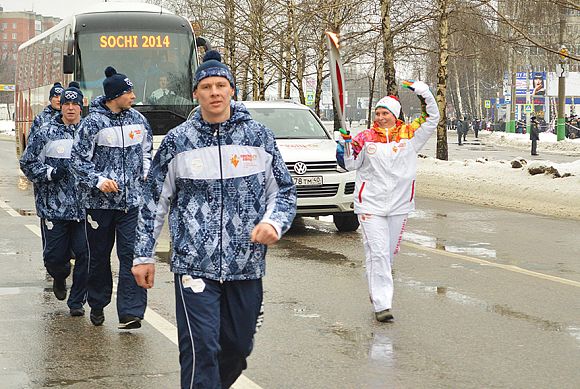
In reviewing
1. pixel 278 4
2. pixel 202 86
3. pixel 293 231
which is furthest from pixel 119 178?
pixel 278 4

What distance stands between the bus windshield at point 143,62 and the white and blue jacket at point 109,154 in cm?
1285

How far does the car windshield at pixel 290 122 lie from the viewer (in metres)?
15.8

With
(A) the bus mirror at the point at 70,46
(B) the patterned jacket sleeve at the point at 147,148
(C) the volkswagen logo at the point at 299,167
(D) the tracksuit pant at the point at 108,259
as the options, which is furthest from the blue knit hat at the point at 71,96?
(A) the bus mirror at the point at 70,46

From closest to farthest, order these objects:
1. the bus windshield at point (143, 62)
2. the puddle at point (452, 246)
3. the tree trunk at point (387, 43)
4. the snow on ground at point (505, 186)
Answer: the puddle at point (452, 246)
the snow on ground at point (505, 186)
the bus windshield at point (143, 62)
the tree trunk at point (387, 43)

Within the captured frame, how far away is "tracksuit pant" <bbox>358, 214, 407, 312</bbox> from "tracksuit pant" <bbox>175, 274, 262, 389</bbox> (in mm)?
3473

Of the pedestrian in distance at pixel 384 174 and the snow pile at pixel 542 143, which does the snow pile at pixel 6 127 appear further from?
the pedestrian in distance at pixel 384 174


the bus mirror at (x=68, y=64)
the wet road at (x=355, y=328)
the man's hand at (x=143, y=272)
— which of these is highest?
the bus mirror at (x=68, y=64)

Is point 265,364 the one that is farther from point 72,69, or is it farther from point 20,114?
point 20,114

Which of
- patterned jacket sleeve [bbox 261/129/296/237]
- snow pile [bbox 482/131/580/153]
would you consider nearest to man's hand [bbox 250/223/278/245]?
patterned jacket sleeve [bbox 261/129/296/237]

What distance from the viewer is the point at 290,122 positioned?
16172 millimetres

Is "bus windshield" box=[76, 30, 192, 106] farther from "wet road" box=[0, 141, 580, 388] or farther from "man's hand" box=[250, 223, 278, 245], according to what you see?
"man's hand" box=[250, 223, 278, 245]

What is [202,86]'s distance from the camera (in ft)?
16.4

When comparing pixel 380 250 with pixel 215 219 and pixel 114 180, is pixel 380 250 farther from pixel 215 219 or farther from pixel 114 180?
pixel 215 219

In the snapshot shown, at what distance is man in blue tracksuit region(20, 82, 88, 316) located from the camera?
897cm
